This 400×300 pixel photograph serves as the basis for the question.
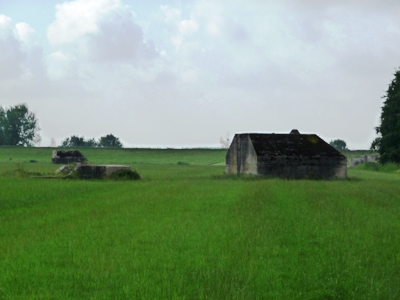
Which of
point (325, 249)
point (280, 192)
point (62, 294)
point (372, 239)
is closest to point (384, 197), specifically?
point (280, 192)

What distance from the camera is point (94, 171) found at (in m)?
40.2

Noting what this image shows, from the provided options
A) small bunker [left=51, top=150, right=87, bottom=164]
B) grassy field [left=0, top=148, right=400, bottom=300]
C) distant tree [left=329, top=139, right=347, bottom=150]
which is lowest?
grassy field [left=0, top=148, right=400, bottom=300]

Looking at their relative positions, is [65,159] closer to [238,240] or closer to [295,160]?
[295,160]

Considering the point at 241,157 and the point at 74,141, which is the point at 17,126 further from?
the point at 241,157

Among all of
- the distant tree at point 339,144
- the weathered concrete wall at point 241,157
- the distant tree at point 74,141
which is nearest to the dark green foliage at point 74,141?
the distant tree at point 74,141

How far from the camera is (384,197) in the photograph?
82.4 feet

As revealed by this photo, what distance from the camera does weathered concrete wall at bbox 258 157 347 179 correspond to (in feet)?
142

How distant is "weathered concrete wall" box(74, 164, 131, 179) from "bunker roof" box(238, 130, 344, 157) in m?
10.6

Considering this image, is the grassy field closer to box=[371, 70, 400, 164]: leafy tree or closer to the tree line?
box=[371, 70, 400, 164]: leafy tree

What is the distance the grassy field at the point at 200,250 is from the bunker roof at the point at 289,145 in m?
22.6

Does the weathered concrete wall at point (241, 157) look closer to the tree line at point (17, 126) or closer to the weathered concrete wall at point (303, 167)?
the weathered concrete wall at point (303, 167)

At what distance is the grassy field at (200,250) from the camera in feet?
28.8

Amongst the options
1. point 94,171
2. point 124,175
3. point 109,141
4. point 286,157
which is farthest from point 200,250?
point 109,141

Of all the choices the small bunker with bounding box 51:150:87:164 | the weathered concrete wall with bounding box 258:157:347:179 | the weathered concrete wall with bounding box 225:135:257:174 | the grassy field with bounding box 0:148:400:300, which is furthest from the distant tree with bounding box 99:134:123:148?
the grassy field with bounding box 0:148:400:300
